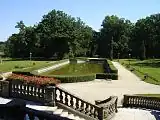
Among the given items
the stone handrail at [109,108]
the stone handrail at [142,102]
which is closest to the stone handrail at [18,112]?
the stone handrail at [109,108]

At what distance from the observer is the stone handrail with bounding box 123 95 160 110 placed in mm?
18047

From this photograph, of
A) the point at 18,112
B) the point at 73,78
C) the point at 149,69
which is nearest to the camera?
the point at 18,112

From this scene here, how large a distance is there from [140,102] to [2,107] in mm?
8495

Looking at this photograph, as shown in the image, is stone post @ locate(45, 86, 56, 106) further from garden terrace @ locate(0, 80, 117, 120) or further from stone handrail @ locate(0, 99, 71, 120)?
stone handrail @ locate(0, 99, 71, 120)

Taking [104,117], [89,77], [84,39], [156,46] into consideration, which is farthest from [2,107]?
[84,39]

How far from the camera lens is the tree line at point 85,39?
86.6 m

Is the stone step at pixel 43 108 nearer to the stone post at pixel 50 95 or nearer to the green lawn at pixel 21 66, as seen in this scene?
the stone post at pixel 50 95

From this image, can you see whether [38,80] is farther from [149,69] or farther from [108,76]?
[149,69]

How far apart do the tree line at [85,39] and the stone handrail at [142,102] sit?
66248 millimetres

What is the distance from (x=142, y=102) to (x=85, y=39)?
284ft

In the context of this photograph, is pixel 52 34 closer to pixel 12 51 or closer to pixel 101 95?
pixel 12 51

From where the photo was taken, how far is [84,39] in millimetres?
103562

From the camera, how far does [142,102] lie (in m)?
18.5

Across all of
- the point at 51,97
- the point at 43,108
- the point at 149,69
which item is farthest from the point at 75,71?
the point at 43,108
